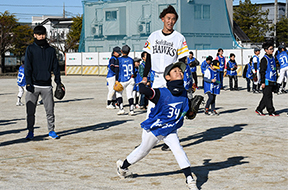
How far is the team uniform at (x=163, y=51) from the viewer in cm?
693

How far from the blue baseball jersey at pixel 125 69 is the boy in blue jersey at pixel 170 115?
711 cm

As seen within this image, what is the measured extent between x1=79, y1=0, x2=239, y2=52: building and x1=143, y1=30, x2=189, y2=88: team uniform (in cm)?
3704

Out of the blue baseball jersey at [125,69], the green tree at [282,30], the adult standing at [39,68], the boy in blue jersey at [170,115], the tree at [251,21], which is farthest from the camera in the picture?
the green tree at [282,30]

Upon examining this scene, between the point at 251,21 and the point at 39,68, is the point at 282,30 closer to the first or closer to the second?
the point at 251,21

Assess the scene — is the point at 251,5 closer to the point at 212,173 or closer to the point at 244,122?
the point at 244,122

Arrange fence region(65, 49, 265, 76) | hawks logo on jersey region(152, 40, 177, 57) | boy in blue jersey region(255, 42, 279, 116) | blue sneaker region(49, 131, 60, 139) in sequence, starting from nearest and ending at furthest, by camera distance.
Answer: hawks logo on jersey region(152, 40, 177, 57)
blue sneaker region(49, 131, 60, 139)
boy in blue jersey region(255, 42, 279, 116)
fence region(65, 49, 265, 76)

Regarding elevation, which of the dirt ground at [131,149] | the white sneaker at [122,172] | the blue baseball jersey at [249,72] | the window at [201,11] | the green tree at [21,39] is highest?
the window at [201,11]

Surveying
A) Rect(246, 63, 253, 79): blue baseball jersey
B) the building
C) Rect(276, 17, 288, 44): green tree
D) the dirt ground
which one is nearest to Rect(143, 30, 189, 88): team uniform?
the dirt ground

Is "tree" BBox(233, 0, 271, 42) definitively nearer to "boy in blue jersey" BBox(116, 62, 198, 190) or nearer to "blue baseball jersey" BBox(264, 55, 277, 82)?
"blue baseball jersey" BBox(264, 55, 277, 82)

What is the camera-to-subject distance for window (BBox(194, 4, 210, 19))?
150 ft

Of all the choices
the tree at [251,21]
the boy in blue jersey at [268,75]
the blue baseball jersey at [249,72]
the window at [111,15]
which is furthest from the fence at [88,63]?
the tree at [251,21]

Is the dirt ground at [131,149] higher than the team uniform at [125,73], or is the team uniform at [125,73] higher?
the team uniform at [125,73]

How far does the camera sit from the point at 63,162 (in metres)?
6.41

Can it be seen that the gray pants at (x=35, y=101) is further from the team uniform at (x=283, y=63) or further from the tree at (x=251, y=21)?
the tree at (x=251, y=21)
